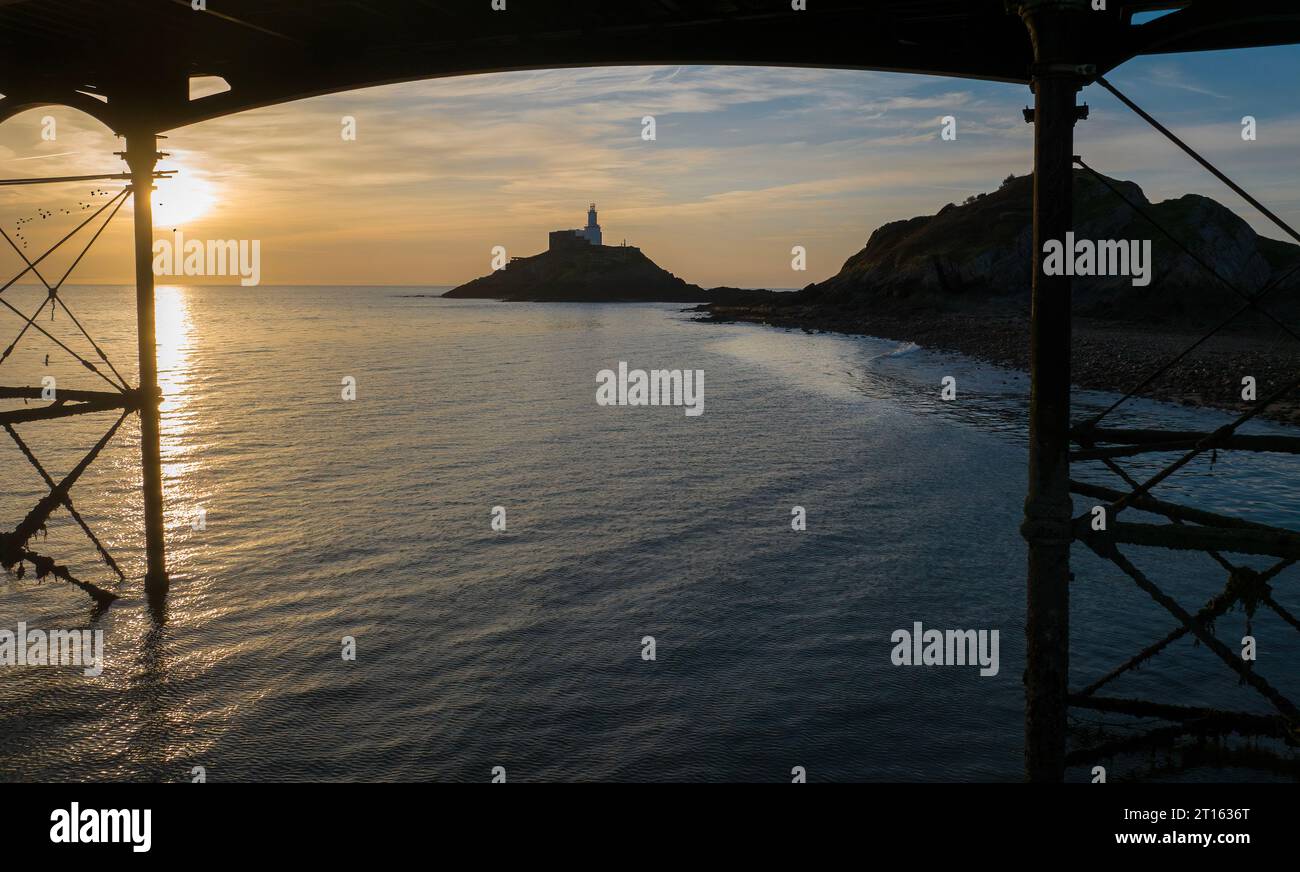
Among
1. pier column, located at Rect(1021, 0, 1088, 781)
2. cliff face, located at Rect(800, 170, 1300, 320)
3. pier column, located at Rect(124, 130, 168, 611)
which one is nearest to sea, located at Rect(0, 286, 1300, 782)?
pier column, located at Rect(124, 130, 168, 611)

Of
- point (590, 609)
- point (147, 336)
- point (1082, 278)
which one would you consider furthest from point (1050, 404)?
point (1082, 278)

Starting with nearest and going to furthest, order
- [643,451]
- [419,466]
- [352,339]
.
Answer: [419,466], [643,451], [352,339]

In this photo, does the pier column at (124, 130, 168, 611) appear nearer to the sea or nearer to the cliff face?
the sea

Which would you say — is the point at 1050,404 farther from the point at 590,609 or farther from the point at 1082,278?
the point at 1082,278

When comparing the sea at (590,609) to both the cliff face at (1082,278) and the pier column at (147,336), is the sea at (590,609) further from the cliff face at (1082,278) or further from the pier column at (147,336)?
the cliff face at (1082,278)

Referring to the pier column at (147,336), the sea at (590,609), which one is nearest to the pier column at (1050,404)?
the sea at (590,609)

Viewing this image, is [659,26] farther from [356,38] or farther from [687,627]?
[687,627]
